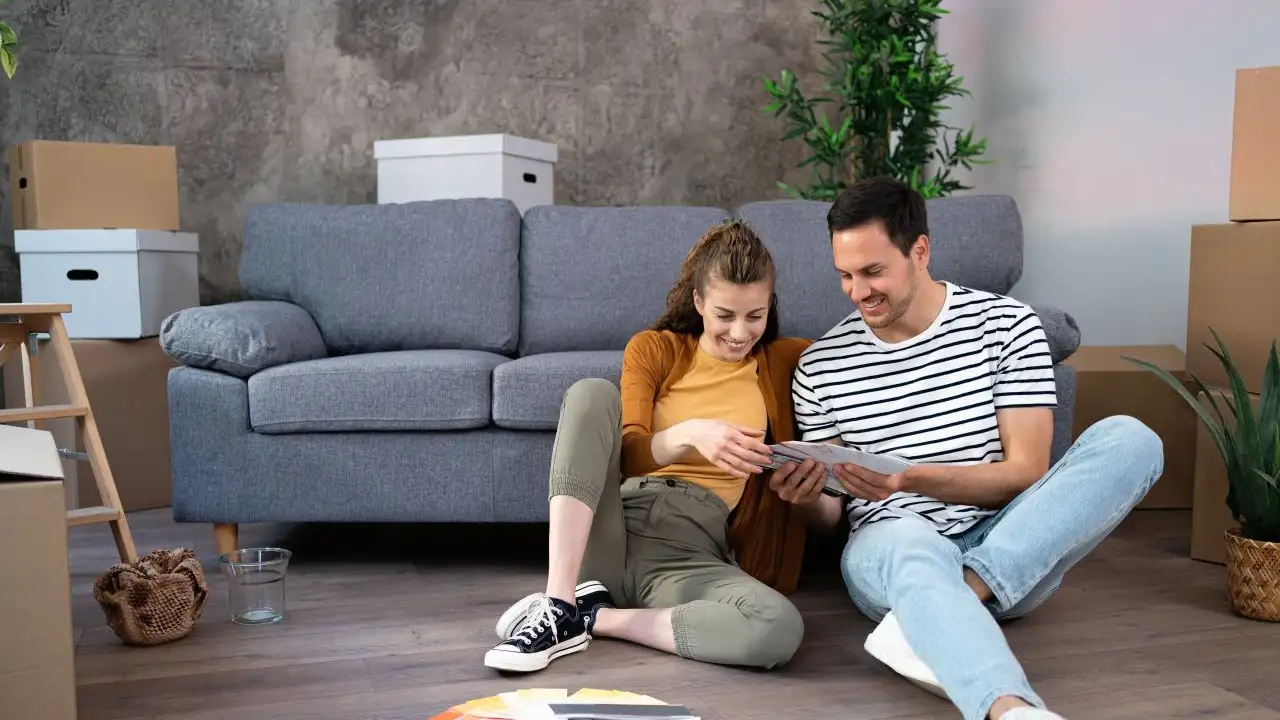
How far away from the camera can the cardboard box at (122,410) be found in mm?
3115

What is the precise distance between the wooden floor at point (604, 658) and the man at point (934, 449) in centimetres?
14

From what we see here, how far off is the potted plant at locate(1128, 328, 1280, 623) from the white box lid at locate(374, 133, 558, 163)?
7.29 ft

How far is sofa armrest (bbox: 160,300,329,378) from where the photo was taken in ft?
8.19

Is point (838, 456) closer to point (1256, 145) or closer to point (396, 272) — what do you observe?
point (1256, 145)

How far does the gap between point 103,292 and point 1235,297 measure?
3.08m

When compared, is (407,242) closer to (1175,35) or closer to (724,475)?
(724,475)

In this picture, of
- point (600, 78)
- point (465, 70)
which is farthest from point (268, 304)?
point (600, 78)

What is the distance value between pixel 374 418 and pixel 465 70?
7.15 feet

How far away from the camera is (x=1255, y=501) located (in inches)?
83.7

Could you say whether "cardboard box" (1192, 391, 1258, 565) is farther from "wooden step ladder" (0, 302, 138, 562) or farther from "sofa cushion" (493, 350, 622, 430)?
"wooden step ladder" (0, 302, 138, 562)

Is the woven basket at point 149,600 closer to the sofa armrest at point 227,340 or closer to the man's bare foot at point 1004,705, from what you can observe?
the sofa armrest at point 227,340

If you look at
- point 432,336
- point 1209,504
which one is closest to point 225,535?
point 432,336

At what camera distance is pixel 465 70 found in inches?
166

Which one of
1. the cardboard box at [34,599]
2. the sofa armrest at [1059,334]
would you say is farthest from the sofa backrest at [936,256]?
the cardboard box at [34,599]
